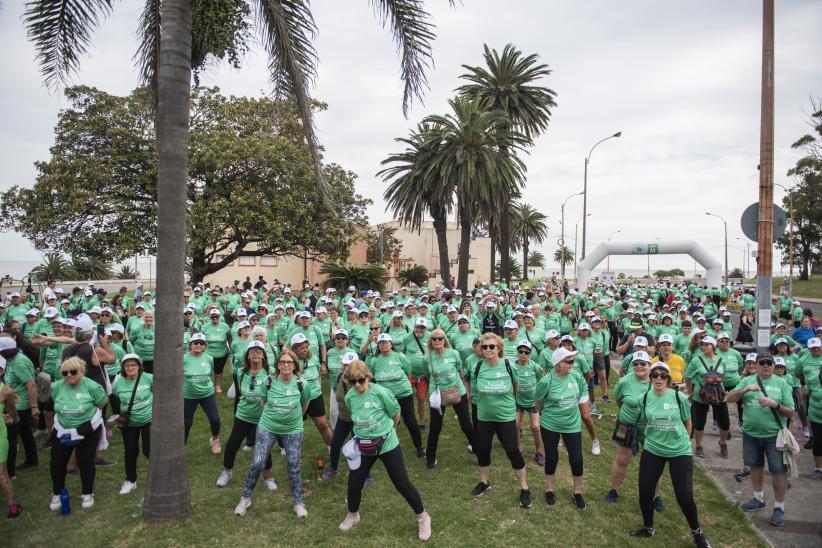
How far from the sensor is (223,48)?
5.87 meters

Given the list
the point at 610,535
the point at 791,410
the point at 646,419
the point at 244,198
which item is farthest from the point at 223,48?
the point at 244,198

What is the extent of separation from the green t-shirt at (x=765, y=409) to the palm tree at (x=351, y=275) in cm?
2175

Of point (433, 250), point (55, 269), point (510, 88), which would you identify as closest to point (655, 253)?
point (510, 88)

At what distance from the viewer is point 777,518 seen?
574 cm

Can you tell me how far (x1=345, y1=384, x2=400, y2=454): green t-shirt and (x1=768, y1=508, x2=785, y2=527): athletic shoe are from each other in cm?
426

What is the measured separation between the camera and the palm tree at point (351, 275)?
2692cm

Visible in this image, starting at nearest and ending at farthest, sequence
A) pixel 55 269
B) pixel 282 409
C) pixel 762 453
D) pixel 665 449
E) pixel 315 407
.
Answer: pixel 665 449
pixel 282 409
pixel 762 453
pixel 315 407
pixel 55 269

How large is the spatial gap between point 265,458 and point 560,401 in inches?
135

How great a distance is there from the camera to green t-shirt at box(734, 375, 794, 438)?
19.4 feet

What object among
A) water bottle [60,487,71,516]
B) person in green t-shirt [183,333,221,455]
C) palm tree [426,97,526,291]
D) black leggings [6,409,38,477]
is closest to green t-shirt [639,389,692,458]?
person in green t-shirt [183,333,221,455]

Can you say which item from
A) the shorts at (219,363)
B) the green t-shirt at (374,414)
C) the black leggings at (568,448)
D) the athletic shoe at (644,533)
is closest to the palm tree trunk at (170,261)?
the green t-shirt at (374,414)

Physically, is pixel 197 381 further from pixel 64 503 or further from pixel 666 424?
pixel 666 424

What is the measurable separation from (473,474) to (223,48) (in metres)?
6.14

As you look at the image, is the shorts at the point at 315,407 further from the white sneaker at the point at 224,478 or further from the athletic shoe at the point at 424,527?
the athletic shoe at the point at 424,527
